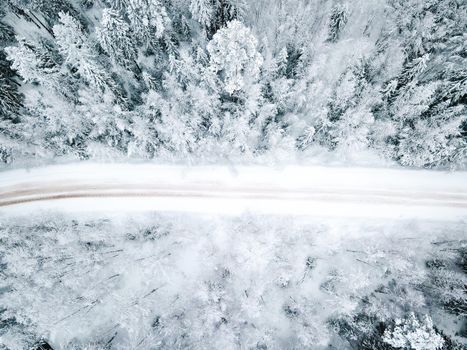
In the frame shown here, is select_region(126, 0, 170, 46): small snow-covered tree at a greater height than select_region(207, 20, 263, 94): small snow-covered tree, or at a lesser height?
greater

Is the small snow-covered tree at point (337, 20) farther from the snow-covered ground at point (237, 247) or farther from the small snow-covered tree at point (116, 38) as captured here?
the small snow-covered tree at point (116, 38)

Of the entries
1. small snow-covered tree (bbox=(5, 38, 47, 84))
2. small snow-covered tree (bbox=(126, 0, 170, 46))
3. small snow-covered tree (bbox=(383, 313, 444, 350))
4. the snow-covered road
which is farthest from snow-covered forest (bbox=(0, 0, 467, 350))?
small snow-covered tree (bbox=(5, 38, 47, 84))

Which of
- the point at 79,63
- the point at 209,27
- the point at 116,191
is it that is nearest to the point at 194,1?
the point at 209,27

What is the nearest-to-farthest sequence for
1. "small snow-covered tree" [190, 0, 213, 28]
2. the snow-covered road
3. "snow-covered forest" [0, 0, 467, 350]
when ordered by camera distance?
1. "small snow-covered tree" [190, 0, 213, 28]
2. "snow-covered forest" [0, 0, 467, 350]
3. the snow-covered road

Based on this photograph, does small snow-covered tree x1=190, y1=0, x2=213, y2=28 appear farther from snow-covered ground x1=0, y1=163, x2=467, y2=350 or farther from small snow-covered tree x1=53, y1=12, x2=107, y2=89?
snow-covered ground x1=0, y1=163, x2=467, y2=350

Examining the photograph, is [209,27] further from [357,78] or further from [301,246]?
[301,246]

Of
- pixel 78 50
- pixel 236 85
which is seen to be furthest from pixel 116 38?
pixel 236 85

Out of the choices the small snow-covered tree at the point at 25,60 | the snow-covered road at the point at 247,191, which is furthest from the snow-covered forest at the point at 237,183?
the small snow-covered tree at the point at 25,60
